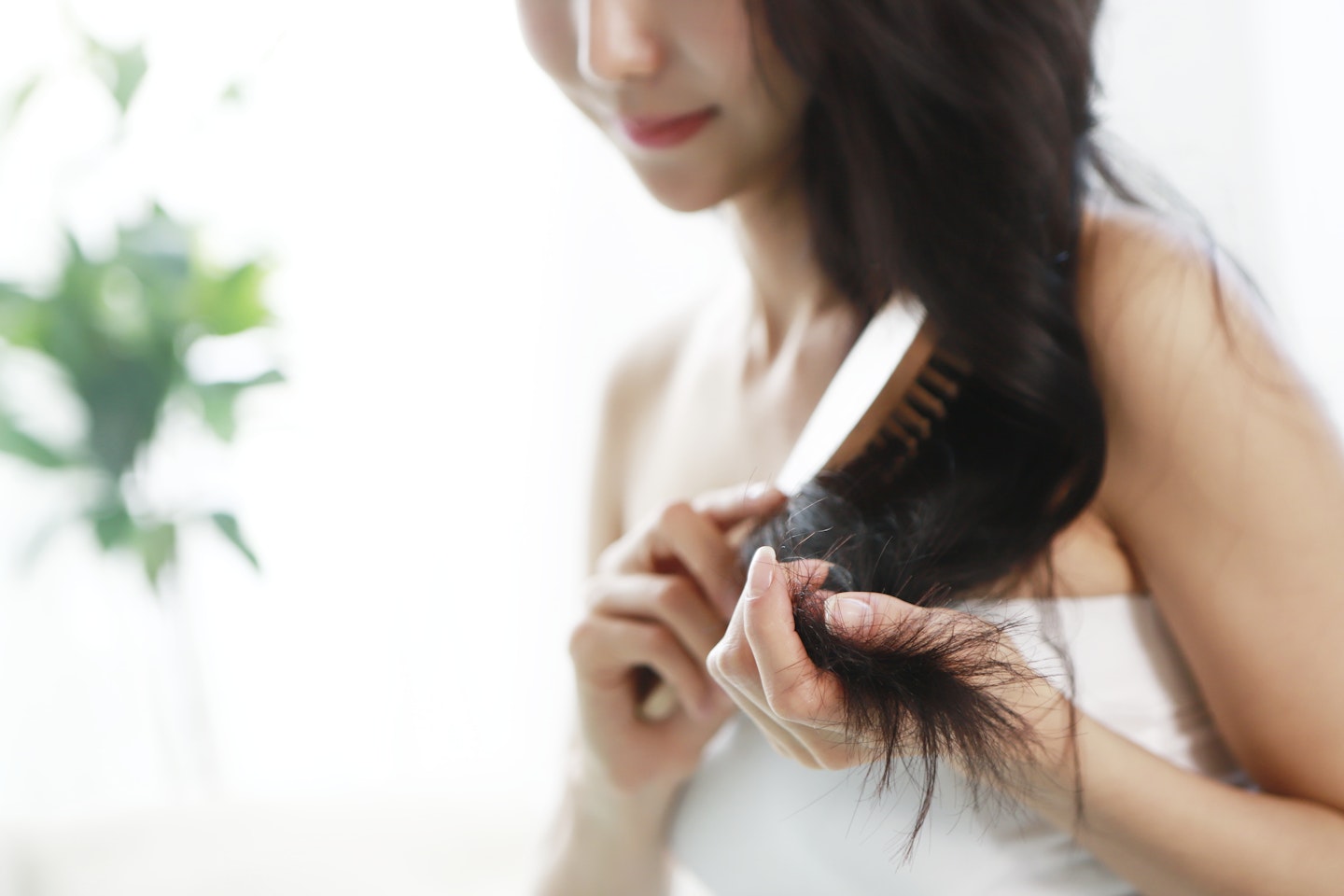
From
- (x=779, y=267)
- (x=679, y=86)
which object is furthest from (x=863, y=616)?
(x=779, y=267)

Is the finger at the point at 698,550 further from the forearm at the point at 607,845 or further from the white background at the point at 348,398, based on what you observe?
the white background at the point at 348,398

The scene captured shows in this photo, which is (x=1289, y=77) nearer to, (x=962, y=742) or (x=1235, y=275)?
(x=1235, y=275)

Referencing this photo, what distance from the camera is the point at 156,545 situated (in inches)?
62.4

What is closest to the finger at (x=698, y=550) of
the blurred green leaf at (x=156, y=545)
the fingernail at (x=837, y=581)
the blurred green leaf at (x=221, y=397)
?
the fingernail at (x=837, y=581)

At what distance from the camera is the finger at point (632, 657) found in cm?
58

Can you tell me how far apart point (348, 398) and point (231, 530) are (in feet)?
0.97

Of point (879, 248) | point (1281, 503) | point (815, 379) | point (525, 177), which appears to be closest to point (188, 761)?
point (525, 177)

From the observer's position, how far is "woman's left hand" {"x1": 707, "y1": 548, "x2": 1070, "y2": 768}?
320mm

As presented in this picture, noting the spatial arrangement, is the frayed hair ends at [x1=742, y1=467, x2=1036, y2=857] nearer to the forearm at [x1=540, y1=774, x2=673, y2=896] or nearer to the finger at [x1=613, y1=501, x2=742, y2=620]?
the finger at [x1=613, y1=501, x2=742, y2=620]

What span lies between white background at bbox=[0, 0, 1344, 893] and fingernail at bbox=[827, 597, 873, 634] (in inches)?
40.0

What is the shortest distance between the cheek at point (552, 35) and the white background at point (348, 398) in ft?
2.82

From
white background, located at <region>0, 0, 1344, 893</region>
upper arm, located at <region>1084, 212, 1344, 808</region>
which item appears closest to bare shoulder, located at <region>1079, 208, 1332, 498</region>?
upper arm, located at <region>1084, 212, 1344, 808</region>

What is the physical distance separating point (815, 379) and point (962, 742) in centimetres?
35

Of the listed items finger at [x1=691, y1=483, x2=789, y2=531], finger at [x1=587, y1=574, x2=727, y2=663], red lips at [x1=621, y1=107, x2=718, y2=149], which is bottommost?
finger at [x1=587, y1=574, x2=727, y2=663]
